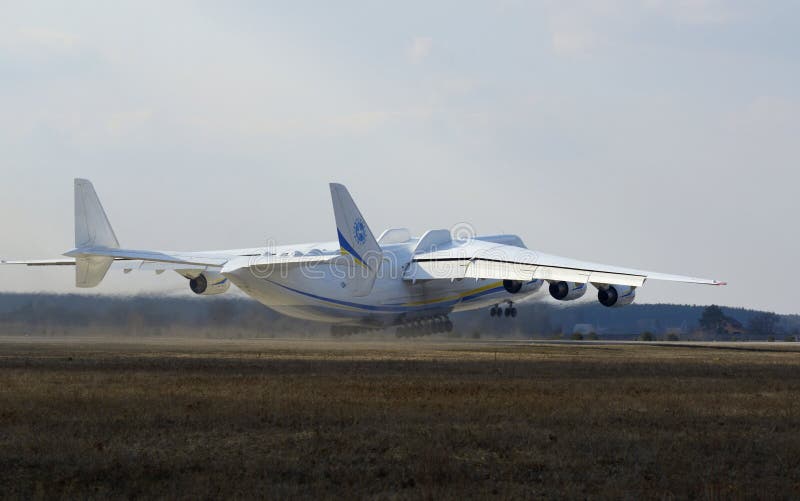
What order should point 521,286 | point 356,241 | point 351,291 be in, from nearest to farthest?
point 356,241 < point 351,291 < point 521,286

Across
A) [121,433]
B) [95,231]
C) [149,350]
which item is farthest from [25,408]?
[95,231]

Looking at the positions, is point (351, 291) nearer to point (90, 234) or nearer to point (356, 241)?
point (356, 241)

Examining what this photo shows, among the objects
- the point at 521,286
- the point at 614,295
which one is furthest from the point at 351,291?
the point at 614,295

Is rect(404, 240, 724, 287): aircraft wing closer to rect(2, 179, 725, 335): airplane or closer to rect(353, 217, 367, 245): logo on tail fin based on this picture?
rect(2, 179, 725, 335): airplane

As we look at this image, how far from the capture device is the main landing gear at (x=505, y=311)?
165 feet

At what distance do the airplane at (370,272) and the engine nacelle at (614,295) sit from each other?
37mm

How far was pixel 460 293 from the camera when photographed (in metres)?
48.6

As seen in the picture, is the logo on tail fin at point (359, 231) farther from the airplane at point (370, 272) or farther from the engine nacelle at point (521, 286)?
the engine nacelle at point (521, 286)

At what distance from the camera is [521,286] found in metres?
47.8

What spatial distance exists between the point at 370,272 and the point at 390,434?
28.4m

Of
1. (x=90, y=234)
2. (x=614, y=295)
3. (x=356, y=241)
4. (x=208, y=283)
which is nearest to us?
(x=90, y=234)

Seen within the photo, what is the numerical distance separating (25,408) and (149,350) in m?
18.2

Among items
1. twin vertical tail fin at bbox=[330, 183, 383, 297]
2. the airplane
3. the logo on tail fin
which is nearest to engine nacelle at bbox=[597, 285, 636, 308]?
the airplane

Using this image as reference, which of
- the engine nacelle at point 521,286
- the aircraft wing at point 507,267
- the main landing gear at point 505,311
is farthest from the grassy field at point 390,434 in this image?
the main landing gear at point 505,311
